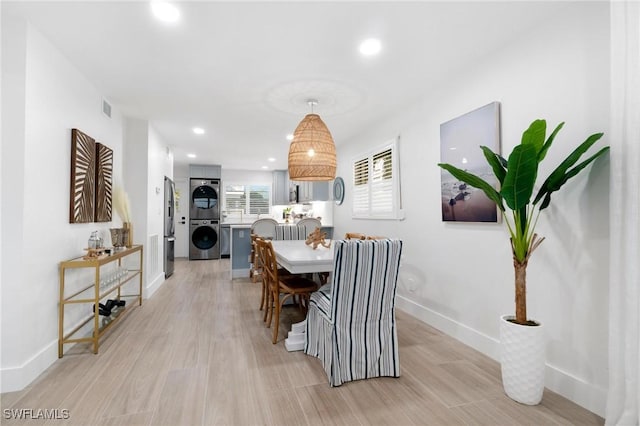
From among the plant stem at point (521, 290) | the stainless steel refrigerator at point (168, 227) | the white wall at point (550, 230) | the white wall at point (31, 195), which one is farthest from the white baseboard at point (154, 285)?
the plant stem at point (521, 290)

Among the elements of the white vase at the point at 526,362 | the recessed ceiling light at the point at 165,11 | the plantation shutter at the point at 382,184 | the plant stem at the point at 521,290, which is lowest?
the white vase at the point at 526,362

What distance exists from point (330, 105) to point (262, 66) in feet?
3.61

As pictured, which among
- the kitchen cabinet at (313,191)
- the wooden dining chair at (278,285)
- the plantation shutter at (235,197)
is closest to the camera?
the wooden dining chair at (278,285)

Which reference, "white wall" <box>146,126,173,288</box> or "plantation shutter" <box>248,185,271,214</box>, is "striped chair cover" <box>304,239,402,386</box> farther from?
"plantation shutter" <box>248,185,271,214</box>

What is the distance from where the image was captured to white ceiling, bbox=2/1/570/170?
193 cm

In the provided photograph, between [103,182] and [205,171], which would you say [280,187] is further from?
[103,182]

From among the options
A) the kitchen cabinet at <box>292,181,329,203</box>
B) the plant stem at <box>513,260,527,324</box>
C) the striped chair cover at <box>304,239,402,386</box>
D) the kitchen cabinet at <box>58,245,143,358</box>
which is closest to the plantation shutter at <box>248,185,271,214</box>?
the kitchen cabinet at <box>292,181,329,203</box>

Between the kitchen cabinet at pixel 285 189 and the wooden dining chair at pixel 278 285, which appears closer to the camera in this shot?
the wooden dining chair at pixel 278 285

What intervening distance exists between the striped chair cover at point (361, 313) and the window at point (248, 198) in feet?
23.2

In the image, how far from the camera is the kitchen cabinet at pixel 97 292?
2.39m

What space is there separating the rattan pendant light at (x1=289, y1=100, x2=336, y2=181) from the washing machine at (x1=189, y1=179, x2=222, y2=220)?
5.49 metres

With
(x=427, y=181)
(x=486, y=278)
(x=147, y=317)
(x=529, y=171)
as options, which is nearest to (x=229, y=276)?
(x=147, y=317)

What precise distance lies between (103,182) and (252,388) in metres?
2.68

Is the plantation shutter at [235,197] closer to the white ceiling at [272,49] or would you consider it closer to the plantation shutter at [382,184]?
the white ceiling at [272,49]
